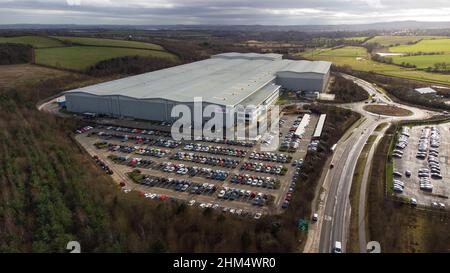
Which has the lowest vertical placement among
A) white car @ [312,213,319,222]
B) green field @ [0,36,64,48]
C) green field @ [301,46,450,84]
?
white car @ [312,213,319,222]

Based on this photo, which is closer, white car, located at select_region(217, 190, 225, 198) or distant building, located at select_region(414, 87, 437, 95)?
white car, located at select_region(217, 190, 225, 198)

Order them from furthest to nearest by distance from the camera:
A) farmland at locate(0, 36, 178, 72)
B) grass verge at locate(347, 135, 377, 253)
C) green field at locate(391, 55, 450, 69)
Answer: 1. green field at locate(391, 55, 450, 69)
2. farmland at locate(0, 36, 178, 72)
3. grass verge at locate(347, 135, 377, 253)

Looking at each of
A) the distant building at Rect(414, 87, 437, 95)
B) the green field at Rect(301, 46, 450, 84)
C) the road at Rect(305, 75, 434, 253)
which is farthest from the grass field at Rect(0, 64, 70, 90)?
the green field at Rect(301, 46, 450, 84)

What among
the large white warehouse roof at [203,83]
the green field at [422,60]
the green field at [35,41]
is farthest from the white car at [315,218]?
the green field at [35,41]

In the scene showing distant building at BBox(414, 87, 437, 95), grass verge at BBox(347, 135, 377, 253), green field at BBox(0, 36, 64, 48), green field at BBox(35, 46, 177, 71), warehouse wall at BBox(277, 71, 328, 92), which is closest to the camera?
grass verge at BBox(347, 135, 377, 253)

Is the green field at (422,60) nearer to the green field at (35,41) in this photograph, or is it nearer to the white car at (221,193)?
the white car at (221,193)

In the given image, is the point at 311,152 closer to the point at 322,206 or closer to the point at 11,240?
the point at 322,206

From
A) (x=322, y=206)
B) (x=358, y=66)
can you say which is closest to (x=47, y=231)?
(x=322, y=206)

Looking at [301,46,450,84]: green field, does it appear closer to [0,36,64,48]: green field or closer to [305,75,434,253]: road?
[305,75,434,253]: road
